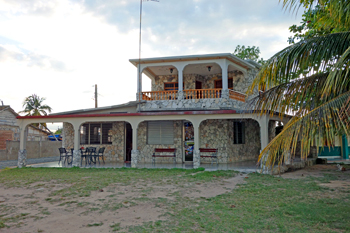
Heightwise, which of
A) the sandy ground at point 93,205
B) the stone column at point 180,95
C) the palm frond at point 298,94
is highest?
the stone column at point 180,95

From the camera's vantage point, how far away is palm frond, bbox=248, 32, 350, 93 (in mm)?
4574

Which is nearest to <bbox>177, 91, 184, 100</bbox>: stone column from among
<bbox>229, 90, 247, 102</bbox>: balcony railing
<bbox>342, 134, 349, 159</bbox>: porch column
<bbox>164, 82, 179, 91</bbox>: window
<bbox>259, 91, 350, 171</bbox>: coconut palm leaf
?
<bbox>164, 82, 179, 91</bbox>: window

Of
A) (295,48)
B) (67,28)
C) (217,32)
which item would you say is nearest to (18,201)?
(295,48)

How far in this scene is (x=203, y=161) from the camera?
1476 cm

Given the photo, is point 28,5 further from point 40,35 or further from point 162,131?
point 162,131

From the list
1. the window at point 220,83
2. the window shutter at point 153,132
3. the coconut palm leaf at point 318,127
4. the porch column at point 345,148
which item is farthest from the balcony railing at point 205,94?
the coconut palm leaf at point 318,127

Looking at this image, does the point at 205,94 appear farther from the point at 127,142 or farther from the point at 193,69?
the point at 127,142

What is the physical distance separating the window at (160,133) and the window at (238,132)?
366 centimetres

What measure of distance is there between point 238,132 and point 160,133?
4.67 metres

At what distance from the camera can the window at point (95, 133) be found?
16.3 metres

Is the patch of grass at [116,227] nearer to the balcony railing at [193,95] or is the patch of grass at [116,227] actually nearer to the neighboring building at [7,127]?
the balcony railing at [193,95]

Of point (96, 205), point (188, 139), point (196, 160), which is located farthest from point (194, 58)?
point (96, 205)

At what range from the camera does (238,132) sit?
15.8 m

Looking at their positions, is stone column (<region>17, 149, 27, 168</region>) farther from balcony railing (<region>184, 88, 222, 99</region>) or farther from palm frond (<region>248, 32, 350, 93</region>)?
palm frond (<region>248, 32, 350, 93</region>)
